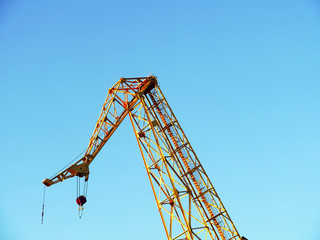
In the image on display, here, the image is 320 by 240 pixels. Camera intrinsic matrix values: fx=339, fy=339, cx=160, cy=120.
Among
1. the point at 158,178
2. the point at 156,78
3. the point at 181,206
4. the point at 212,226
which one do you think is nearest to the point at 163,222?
the point at 181,206

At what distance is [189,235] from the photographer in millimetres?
18250

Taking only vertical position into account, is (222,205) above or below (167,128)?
below

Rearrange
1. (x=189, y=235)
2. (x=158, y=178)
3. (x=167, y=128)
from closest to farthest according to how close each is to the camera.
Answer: (x=189, y=235) < (x=158, y=178) < (x=167, y=128)

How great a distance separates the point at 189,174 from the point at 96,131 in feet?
23.0

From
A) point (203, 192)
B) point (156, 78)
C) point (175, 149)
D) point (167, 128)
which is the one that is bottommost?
point (203, 192)

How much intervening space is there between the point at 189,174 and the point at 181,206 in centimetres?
413

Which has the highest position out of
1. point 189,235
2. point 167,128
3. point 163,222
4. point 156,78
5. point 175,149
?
point 156,78

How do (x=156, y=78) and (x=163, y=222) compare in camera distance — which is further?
(x=156, y=78)

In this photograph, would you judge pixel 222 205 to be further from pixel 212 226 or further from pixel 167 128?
pixel 167 128

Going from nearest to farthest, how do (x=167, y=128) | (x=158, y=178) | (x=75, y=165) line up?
(x=158, y=178), (x=75, y=165), (x=167, y=128)

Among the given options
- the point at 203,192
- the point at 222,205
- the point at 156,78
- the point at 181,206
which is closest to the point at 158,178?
the point at 181,206

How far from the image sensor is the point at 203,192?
2267cm

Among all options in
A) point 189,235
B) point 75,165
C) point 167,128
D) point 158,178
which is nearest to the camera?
point 189,235

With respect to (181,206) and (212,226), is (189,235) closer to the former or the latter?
(181,206)
